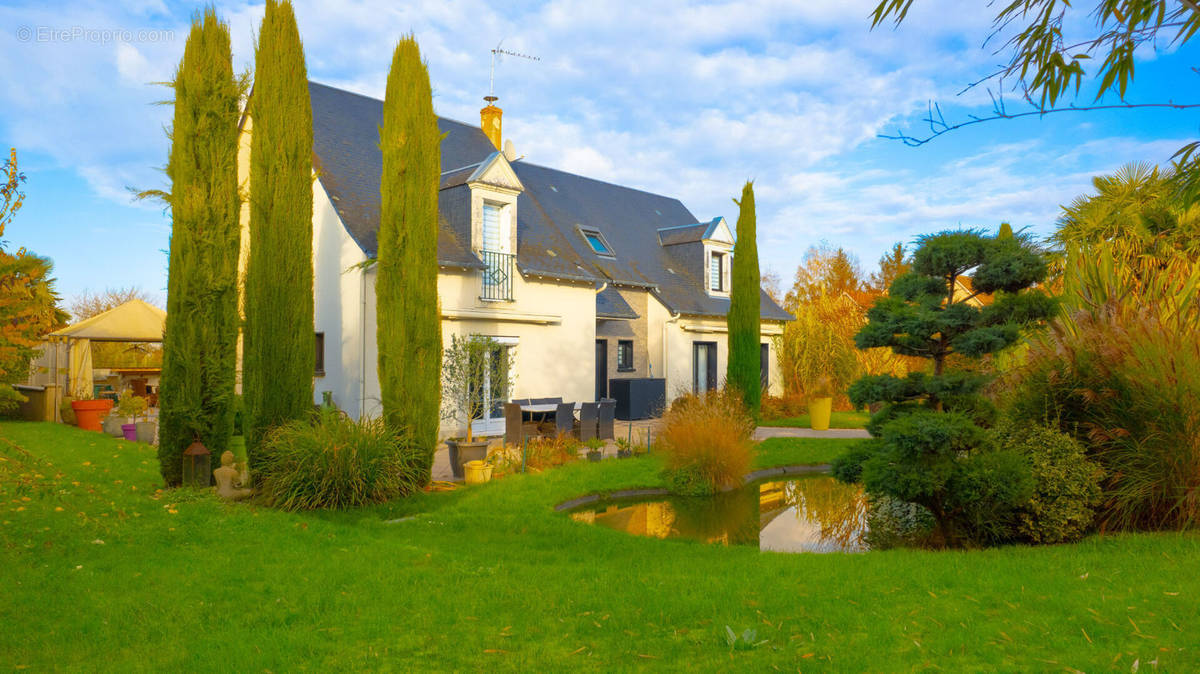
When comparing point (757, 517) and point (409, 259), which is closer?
point (757, 517)

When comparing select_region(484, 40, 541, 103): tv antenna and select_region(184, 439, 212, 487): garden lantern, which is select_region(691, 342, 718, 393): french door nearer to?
select_region(484, 40, 541, 103): tv antenna

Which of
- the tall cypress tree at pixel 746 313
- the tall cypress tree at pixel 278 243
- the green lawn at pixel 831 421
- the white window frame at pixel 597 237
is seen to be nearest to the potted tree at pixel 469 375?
the tall cypress tree at pixel 278 243

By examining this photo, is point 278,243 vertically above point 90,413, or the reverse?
point 278,243

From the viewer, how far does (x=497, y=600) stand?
15.4 ft

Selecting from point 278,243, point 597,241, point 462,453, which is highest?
point 597,241

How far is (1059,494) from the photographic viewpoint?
6.31 metres

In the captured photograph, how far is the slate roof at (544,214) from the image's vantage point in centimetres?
1500

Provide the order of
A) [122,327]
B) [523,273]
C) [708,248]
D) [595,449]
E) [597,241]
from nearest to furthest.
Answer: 1. [595,449]
2. [523,273]
3. [122,327]
4. [597,241]
5. [708,248]

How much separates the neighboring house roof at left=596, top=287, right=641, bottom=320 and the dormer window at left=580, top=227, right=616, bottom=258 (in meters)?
1.57

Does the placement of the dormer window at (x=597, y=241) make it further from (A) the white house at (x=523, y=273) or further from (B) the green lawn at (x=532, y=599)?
(B) the green lawn at (x=532, y=599)

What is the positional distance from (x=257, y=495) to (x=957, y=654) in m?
7.73

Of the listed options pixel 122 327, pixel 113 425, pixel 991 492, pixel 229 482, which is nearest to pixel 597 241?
pixel 122 327

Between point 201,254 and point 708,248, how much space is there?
1652 centimetres

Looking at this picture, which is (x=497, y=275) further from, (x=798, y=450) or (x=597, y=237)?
(x=798, y=450)
